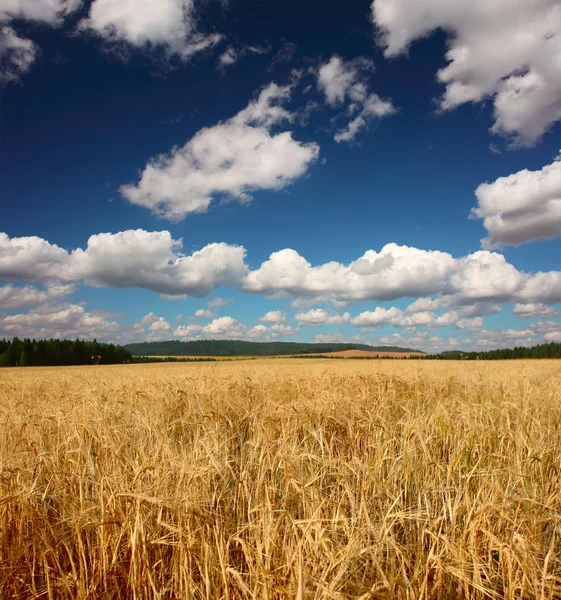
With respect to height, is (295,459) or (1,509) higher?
(295,459)

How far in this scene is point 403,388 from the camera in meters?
7.66

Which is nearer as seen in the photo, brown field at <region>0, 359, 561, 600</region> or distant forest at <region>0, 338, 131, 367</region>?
brown field at <region>0, 359, 561, 600</region>

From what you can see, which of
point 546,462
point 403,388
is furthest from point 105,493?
point 403,388

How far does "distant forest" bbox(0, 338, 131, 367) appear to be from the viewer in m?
68.2

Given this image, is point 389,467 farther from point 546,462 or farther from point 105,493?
point 105,493

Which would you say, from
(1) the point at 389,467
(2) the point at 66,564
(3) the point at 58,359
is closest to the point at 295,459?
(1) the point at 389,467

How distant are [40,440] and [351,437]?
3.43 meters

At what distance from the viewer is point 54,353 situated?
7256 centimetres

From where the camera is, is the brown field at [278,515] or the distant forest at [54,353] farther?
the distant forest at [54,353]

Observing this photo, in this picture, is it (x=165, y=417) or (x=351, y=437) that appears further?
(x=165, y=417)

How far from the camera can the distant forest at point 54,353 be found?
224 ft

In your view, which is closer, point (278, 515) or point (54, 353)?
point (278, 515)

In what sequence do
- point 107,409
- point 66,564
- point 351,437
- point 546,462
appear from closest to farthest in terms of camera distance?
point 66,564, point 546,462, point 351,437, point 107,409

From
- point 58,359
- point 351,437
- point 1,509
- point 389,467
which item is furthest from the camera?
point 58,359
